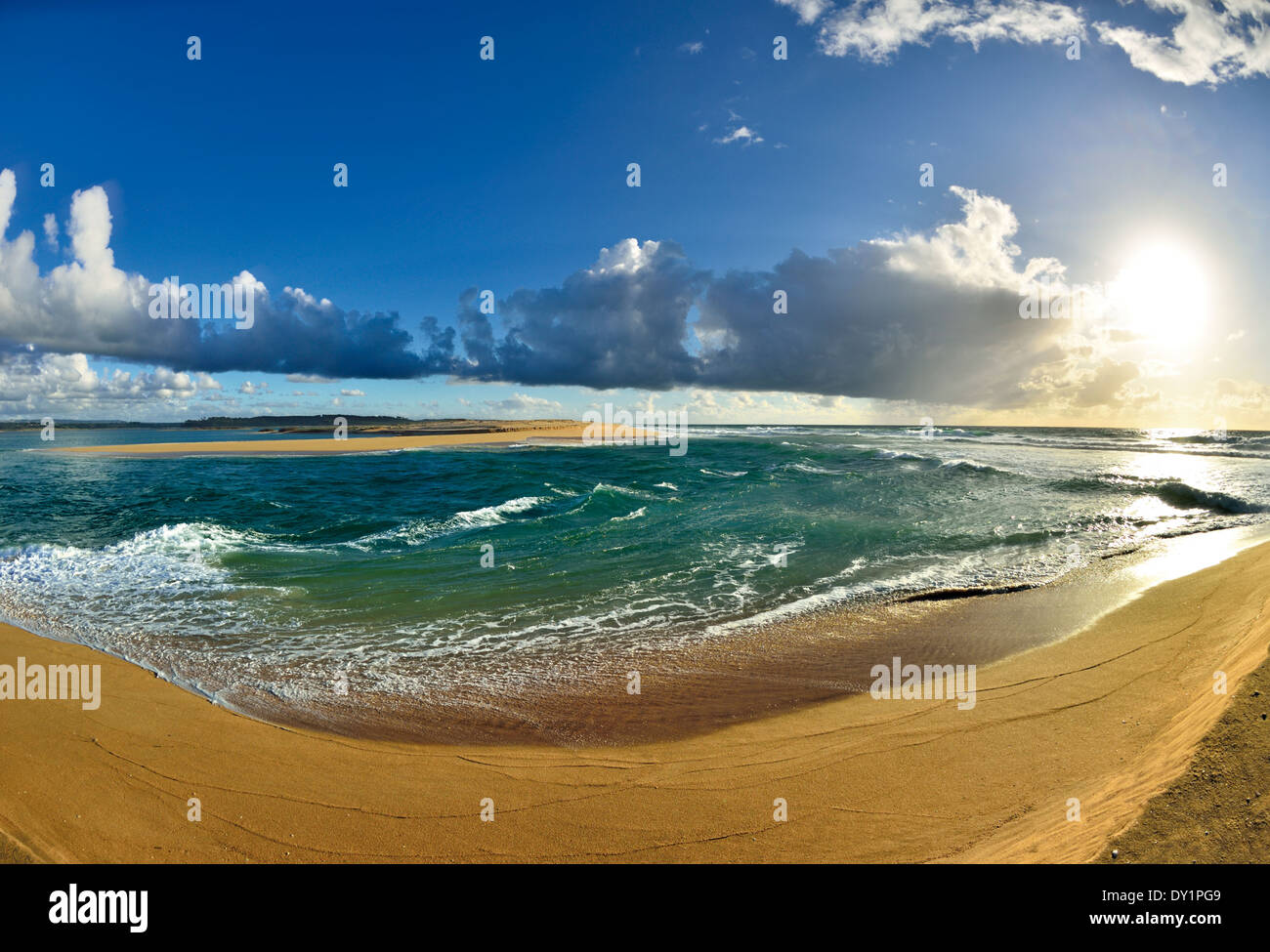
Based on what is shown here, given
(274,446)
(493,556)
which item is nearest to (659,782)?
(493,556)

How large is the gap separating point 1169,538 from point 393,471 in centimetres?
3017

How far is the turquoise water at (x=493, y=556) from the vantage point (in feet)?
26.1

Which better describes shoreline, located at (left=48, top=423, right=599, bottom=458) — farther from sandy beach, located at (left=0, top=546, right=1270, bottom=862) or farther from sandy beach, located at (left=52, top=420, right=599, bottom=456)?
sandy beach, located at (left=0, top=546, right=1270, bottom=862)

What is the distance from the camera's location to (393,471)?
30297 mm

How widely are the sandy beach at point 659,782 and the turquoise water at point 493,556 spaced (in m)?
1.44

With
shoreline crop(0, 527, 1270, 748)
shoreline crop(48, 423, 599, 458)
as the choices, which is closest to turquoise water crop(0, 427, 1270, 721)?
shoreline crop(0, 527, 1270, 748)

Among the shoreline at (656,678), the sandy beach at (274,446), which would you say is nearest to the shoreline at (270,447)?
the sandy beach at (274,446)

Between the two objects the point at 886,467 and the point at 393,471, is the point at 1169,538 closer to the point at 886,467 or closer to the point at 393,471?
the point at 886,467

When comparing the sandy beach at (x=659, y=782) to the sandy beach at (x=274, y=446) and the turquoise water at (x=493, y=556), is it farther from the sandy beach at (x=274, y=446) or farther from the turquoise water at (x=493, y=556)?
the sandy beach at (x=274, y=446)

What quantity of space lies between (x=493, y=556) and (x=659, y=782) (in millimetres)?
8903

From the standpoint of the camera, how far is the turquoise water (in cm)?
797

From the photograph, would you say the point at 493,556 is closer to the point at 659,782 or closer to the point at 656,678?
the point at 656,678

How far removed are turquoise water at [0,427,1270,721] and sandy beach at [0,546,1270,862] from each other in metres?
1.44
